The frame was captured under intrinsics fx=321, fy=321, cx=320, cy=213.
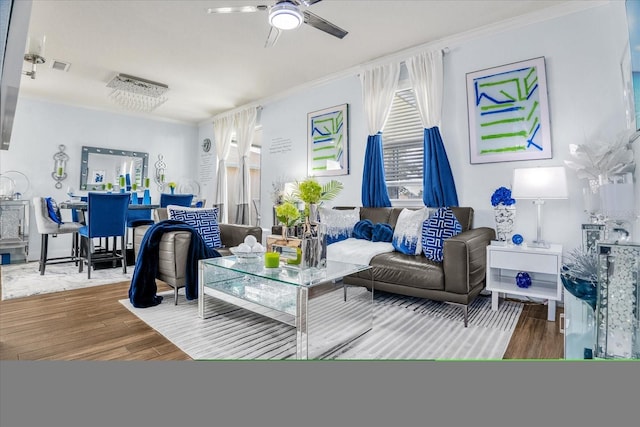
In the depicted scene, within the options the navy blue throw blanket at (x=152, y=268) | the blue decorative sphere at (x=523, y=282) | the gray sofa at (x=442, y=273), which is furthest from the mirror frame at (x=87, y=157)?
the blue decorative sphere at (x=523, y=282)

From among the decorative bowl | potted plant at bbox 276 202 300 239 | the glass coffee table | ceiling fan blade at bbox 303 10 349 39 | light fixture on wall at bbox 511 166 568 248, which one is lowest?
the glass coffee table

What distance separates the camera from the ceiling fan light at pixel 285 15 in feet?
7.27

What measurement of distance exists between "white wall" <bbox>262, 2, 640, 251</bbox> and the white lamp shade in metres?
0.38

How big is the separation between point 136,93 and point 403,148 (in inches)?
160

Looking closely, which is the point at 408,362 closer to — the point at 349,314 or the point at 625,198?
the point at 349,314

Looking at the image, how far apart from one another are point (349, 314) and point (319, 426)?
1.63 meters

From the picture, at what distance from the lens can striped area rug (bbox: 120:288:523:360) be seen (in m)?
1.81

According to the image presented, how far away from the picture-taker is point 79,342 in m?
1.97

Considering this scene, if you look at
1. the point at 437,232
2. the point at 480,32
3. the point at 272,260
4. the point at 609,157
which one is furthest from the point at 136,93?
the point at 609,157

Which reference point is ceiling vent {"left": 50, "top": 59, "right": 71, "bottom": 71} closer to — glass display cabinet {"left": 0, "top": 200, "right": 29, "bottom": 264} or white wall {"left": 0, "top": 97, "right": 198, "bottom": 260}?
white wall {"left": 0, "top": 97, "right": 198, "bottom": 260}

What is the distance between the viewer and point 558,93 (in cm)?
279

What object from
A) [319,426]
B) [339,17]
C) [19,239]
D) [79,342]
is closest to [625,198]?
[319,426]

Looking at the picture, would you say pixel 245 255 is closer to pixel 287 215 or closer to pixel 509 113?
pixel 287 215

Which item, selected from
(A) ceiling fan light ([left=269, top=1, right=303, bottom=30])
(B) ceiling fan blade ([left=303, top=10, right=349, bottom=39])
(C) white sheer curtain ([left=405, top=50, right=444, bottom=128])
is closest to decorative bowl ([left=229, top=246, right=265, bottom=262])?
(A) ceiling fan light ([left=269, top=1, right=303, bottom=30])
